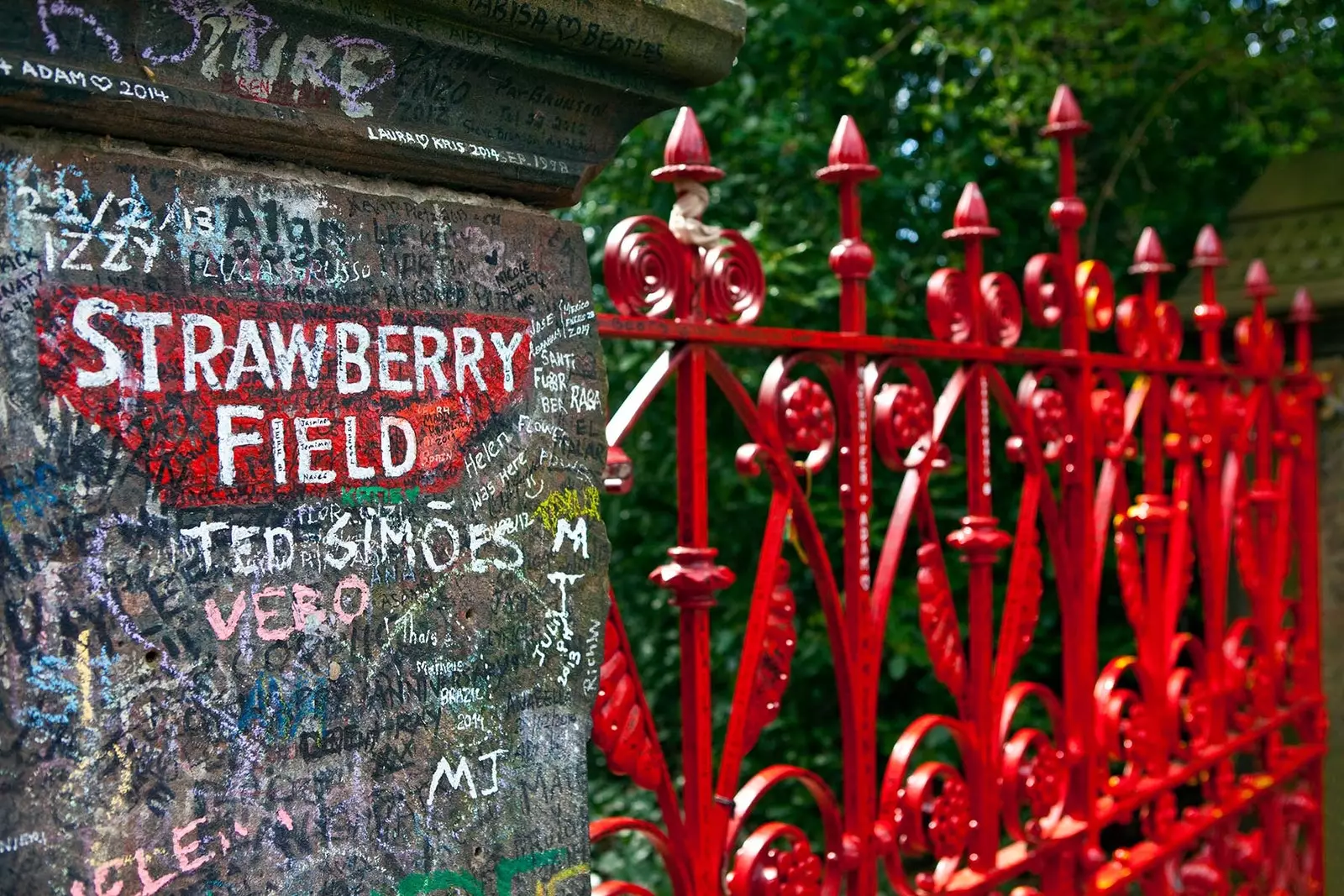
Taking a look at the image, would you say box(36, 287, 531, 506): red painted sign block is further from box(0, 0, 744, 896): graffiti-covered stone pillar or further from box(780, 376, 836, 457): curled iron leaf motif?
box(780, 376, 836, 457): curled iron leaf motif

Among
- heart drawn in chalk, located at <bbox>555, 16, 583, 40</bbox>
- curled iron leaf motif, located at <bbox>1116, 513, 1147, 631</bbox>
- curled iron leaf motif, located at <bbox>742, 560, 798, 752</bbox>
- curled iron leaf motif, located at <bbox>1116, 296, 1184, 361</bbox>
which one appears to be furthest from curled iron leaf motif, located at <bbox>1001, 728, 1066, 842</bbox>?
heart drawn in chalk, located at <bbox>555, 16, 583, 40</bbox>

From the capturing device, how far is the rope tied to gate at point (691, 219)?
6.04 feet

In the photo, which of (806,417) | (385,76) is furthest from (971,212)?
(385,76)

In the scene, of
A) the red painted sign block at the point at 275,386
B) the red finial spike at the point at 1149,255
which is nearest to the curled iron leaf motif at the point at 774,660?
the red painted sign block at the point at 275,386

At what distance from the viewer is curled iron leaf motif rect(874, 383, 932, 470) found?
7.18ft

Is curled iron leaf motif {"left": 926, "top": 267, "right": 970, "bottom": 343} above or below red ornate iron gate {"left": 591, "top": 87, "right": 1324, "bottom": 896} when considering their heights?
above

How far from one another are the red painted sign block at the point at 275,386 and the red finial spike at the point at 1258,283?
280cm

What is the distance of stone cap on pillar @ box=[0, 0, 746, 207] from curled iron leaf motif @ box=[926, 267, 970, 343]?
846 millimetres

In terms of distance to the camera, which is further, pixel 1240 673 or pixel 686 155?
pixel 1240 673

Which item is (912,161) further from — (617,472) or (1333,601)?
(617,472)

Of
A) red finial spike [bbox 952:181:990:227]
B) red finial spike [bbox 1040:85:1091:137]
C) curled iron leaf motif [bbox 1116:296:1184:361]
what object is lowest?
curled iron leaf motif [bbox 1116:296:1184:361]

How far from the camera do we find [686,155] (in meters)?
1.85

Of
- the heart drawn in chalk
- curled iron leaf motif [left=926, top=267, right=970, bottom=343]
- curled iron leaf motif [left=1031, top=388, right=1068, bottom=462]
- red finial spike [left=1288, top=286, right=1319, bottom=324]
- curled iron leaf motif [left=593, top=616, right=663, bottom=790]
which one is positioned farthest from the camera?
red finial spike [left=1288, top=286, right=1319, bottom=324]

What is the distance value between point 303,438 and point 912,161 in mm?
3553
